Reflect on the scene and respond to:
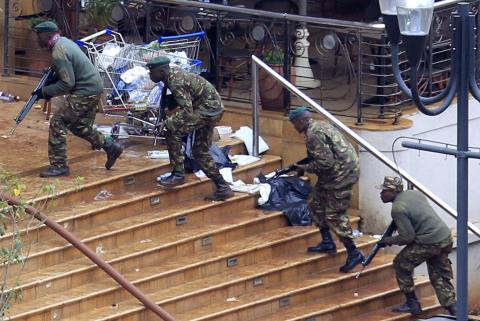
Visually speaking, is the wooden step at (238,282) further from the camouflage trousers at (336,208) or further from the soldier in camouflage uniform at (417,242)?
the soldier in camouflage uniform at (417,242)

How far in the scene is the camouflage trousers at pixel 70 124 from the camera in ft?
43.1

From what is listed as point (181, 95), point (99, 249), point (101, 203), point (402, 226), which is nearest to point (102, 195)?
point (101, 203)

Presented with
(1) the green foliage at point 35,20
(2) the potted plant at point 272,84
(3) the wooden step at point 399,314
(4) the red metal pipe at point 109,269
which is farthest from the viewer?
(1) the green foliage at point 35,20

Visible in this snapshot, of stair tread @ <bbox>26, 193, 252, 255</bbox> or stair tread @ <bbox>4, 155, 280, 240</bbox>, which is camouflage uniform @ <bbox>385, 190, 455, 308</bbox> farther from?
stair tread @ <bbox>4, 155, 280, 240</bbox>

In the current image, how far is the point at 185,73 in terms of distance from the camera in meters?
13.0

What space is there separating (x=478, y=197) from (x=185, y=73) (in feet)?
12.6

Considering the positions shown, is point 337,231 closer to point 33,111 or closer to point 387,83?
point 387,83

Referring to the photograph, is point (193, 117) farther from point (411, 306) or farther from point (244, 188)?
point (411, 306)

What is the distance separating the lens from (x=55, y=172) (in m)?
13.3

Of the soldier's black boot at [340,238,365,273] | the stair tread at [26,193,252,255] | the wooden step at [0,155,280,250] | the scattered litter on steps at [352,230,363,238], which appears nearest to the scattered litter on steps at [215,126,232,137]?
the wooden step at [0,155,280,250]

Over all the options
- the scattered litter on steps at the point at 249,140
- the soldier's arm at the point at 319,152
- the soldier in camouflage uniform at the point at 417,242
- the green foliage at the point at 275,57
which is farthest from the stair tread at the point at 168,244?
the green foliage at the point at 275,57

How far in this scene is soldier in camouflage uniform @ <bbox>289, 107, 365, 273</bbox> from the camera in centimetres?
1263

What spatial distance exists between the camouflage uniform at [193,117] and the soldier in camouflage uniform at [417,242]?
1.81 meters

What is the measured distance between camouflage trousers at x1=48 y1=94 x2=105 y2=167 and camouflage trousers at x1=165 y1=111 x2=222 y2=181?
80 centimetres
